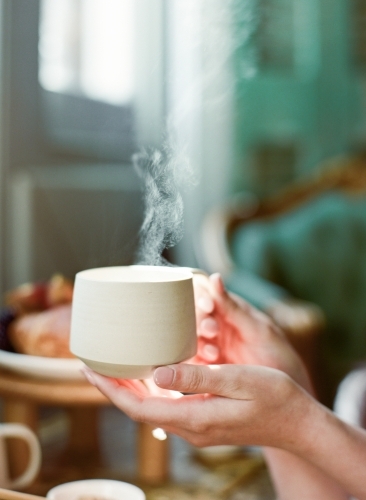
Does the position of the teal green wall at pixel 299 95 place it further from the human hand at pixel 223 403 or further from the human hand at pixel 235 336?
the human hand at pixel 223 403

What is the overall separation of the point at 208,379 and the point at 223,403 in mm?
39

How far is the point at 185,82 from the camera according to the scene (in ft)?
7.20

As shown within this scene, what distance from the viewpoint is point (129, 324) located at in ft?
1.64

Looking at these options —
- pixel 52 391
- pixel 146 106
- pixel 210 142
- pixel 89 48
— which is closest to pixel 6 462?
pixel 52 391

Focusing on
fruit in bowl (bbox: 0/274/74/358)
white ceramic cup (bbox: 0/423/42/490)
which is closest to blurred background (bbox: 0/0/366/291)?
fruit in bowl (bbox: 0/274/74/358)

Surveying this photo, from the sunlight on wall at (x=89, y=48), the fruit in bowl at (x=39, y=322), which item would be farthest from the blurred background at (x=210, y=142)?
the fruit in bowl at (x=39, y=322)

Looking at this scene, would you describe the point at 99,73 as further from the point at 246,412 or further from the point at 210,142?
the point at 246,412

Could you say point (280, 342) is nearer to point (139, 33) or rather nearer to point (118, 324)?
point (118, 324)

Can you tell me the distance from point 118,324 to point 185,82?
6.06ft

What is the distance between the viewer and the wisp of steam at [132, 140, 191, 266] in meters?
0.64

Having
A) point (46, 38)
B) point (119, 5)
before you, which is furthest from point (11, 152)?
point (119, 5)

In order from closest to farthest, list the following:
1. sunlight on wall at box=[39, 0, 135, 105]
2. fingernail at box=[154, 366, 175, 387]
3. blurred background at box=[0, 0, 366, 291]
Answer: fingernail at box=[154, 366, 175, 387], blurred background at box=[0, 0, 366, 291], sunlight on wall at box=[39, 0, 135, 105]

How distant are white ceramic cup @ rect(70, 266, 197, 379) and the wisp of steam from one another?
13 centimetres

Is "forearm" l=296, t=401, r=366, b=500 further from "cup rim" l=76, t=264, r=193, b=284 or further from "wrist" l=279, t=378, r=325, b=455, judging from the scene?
"cup rim" l=76, t=264, r=193, b=284
